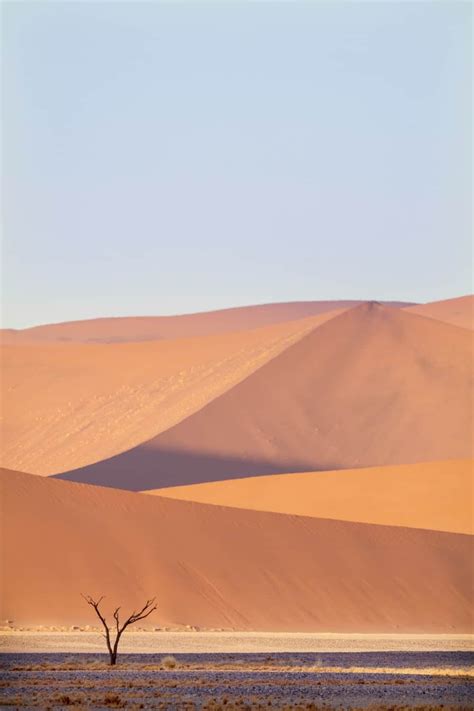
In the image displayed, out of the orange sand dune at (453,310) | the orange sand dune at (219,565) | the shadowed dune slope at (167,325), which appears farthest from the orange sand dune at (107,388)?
the shadowed dune slope at (167,325)

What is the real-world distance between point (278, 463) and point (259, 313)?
333ft

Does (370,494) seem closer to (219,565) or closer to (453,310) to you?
(219,565)

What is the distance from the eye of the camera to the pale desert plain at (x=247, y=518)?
27.3 meters

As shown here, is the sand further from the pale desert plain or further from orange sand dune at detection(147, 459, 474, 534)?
orange sand dune at detection(147, 459, 474, 534)

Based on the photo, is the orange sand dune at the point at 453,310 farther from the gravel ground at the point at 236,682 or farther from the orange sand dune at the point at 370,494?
the gravel ground at the point at 236,682

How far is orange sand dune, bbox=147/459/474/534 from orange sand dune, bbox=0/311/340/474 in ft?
66.5

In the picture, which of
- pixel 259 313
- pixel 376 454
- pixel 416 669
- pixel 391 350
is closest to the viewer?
pixel 416 669

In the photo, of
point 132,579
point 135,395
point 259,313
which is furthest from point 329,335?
point 259,313

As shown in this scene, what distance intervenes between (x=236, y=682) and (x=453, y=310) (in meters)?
109

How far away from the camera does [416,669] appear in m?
29.0

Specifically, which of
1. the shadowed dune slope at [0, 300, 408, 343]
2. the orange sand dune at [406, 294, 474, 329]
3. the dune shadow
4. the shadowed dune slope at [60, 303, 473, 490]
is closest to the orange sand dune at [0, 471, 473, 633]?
the dune shadow

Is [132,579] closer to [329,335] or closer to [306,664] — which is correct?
[306,664]

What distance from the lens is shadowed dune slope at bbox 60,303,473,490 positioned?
2963 inches

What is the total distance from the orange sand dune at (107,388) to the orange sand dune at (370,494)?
20.3 metres
